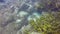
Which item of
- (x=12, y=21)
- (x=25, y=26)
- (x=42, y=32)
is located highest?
(x=12, y=21)

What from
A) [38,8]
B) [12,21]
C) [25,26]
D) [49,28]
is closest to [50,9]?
[38,8]

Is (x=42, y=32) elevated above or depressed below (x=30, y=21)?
below

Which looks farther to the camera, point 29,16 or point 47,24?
point 29,16

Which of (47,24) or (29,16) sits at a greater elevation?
(29,16)

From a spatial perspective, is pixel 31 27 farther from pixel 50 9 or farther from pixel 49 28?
pixel 50 9
